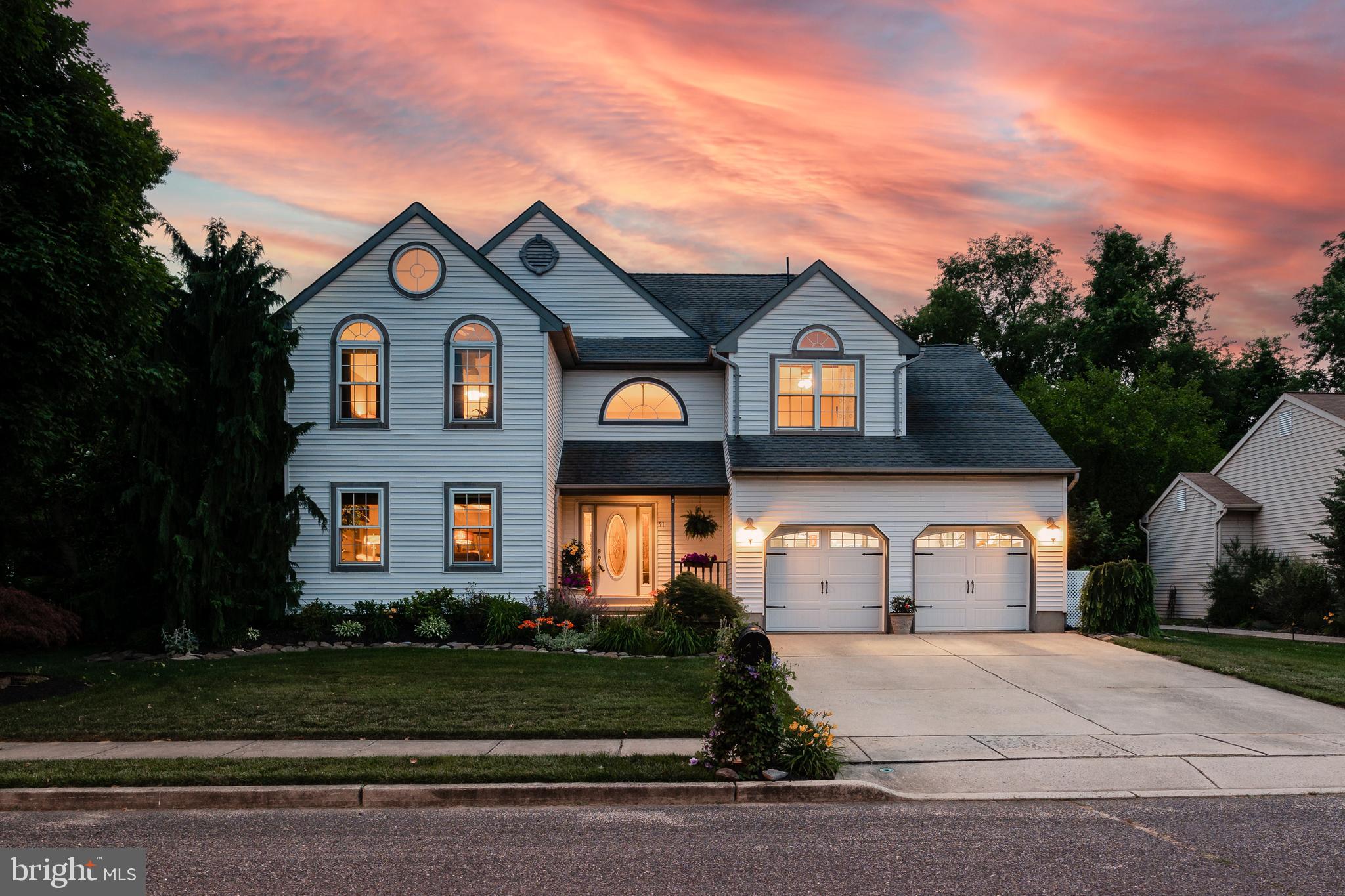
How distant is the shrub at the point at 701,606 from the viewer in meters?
16.5

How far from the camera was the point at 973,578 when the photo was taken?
19844 millimetres

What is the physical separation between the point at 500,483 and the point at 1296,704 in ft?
45.1

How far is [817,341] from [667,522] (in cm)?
557

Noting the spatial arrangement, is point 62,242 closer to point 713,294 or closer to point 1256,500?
point 713,294

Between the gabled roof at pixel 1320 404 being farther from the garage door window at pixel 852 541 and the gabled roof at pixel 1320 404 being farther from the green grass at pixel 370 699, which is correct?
the green grass at pixel 370 699

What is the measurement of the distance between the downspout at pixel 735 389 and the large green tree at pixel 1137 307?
102 feet

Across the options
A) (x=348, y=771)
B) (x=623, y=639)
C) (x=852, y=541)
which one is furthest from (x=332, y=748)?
(x=852, y=541)

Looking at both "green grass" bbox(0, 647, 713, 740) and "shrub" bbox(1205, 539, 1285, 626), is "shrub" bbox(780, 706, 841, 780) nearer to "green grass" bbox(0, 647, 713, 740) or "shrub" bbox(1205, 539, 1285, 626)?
"green grass" bbox(0, 647, 713, 740)

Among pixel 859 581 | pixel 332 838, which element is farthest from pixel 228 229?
pixel 859 581

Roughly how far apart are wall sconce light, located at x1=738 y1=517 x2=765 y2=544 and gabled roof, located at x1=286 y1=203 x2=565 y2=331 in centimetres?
581

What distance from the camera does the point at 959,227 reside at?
47469 mm

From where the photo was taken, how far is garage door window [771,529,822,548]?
19.7 meters

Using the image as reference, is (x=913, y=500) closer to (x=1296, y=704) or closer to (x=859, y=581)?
(x=859, y=581)

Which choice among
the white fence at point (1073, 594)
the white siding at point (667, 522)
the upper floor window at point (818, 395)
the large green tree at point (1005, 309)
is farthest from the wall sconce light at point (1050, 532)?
the large green tree at point (1005, 309)
